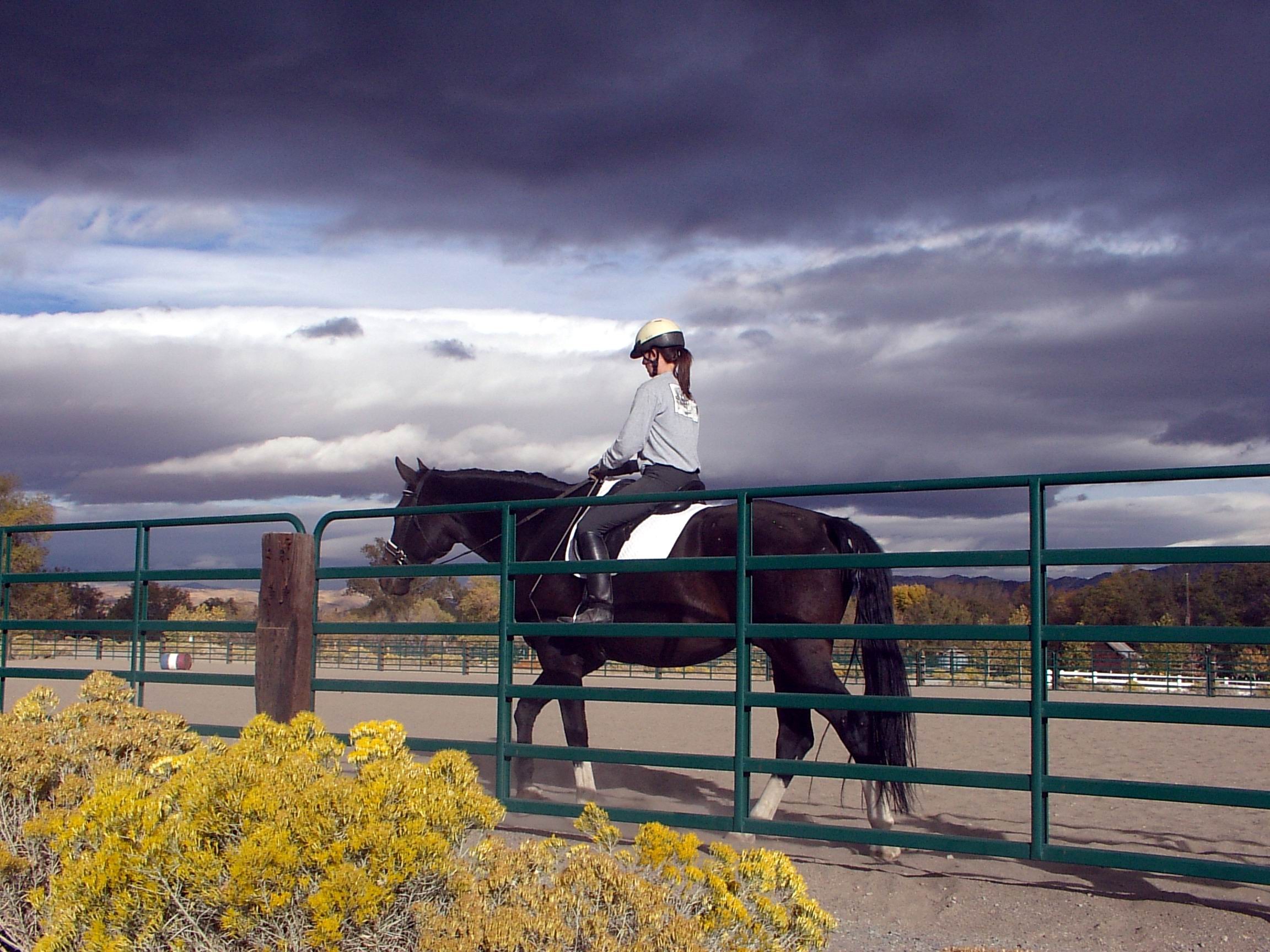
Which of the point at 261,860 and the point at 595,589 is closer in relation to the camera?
the point at 261,860

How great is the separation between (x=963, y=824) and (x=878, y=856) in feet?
4.86

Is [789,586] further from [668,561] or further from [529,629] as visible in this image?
[529,629]

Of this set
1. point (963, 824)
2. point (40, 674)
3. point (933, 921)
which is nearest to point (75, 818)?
point (933, 921)

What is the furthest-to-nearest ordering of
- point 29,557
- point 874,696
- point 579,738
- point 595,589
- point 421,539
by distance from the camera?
1. point 29,557
2. point 421,539
3. point 579,738
4. point 595,589
5. point 874,696

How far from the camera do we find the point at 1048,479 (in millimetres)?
4789

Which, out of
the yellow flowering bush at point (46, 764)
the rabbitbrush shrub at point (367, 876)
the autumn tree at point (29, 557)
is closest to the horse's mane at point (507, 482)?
the yellow flowering bush at point (46, 764)

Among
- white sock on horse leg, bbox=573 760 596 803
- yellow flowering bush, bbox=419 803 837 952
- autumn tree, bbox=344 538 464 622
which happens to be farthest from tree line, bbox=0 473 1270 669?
yellow flowering bush, bbox=419 803 837 952

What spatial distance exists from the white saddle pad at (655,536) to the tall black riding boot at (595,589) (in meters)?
0.10

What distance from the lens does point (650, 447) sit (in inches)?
266

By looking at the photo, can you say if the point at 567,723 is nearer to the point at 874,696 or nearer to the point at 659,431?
the point at 659,431

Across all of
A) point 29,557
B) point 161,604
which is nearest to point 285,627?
point 161,604

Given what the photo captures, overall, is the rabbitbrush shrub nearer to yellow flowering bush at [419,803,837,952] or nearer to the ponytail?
yellow flowering bush at [419,803,837,952]

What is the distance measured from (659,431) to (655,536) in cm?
64

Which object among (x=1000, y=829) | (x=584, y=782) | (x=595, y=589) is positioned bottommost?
(x=1000, y=829)
